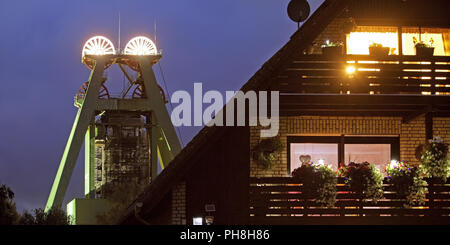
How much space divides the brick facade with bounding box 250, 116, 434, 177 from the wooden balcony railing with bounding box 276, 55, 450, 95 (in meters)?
0.91

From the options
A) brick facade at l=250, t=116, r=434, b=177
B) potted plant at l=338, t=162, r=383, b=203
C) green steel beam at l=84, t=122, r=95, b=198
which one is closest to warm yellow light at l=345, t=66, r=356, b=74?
brick facade at l=250, t=116, r=434, b=177

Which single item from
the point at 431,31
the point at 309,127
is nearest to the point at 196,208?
the point at 309,127

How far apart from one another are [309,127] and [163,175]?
3869 mm

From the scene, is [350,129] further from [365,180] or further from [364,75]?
[365,180]

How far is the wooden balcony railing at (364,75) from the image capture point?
21281 millimetres

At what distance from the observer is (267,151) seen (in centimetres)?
2144

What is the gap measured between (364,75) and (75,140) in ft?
164

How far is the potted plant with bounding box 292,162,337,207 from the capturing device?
20.6 metres

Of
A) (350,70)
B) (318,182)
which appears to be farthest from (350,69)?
(318,182)

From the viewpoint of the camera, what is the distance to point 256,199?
20812 mm

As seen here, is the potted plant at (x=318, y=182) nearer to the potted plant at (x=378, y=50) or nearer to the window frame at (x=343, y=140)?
the window frame at (x=343, y=140)

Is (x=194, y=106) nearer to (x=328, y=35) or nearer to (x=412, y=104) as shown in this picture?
(x=328, y=35)

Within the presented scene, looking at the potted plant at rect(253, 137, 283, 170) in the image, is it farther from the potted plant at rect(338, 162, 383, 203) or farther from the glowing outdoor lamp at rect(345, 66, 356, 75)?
the glowing outdoor lamp at rect(345, 66, 356, 75)

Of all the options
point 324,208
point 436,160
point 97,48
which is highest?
point 97,48
